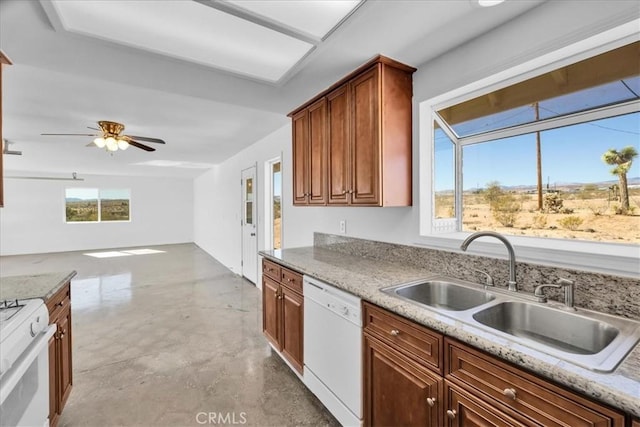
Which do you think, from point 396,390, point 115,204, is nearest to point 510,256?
point 396,390

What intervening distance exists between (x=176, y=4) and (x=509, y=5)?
5.45 feet

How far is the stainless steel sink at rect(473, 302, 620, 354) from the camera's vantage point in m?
1.15

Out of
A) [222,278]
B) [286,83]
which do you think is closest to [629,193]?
[286,83]

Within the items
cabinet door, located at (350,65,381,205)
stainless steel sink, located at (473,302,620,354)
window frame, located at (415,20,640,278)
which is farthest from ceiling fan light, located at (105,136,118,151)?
stainless steel sink, located at (473,302,620,354)

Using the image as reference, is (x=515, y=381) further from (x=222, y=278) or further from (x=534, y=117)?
(x=222, y=278)

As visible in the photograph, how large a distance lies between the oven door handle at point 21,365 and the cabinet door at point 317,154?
187 cm

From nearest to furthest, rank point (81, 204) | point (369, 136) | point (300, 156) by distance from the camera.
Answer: point (369, 136) → point (300, 156) → point (81, 204)

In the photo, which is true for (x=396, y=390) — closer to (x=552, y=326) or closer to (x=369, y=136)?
(x=552, y=326)

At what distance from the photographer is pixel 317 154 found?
2.54 metres

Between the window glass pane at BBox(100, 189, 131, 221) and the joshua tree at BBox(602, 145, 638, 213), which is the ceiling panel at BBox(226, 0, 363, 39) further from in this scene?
the window glass pane at BBox(100, 189, 131, 221)

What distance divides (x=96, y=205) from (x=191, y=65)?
9.05 metres

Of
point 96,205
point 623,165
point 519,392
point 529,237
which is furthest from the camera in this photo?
point 96,205

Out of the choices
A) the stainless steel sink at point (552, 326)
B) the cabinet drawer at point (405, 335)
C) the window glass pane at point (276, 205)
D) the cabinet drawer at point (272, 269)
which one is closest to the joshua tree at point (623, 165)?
the stainless steel sink at point (552, 326)

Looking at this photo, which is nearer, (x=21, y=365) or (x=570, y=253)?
(x=21, y=365)
